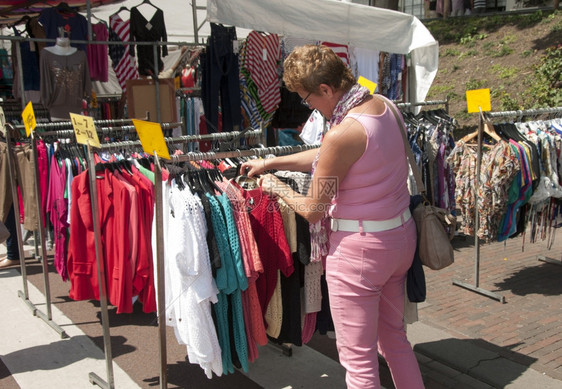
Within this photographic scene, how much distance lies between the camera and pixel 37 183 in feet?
14.1

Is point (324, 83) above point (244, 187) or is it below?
above

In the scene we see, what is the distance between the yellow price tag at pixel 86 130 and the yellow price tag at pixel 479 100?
10.7ft

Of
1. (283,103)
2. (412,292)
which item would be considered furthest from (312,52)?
(283,103)

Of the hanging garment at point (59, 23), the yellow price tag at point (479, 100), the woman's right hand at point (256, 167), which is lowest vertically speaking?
the woman's right hand at point (256, 167)

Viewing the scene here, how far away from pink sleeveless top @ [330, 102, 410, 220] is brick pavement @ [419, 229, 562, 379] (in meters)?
2.05

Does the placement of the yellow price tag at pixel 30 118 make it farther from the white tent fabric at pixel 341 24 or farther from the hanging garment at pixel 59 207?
the white tent fabric at pixel 341 24

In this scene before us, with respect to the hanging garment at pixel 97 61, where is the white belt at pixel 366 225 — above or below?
below

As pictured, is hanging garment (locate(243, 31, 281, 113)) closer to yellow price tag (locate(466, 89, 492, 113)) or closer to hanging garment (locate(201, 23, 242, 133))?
hanging garment (locate(201, 23, 242, 133))

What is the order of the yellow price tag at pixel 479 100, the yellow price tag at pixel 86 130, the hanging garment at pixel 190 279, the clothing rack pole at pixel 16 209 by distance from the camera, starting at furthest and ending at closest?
the yellow price tag at pixel 479 100, the clothing rack pole at pixel 16 209, the yellow price tag at pixel 86 130, the hanging garment at pixel 190 279

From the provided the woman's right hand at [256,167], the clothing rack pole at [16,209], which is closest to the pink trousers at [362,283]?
the woman's right hand at [256,167]

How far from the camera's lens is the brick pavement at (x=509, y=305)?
390 cm

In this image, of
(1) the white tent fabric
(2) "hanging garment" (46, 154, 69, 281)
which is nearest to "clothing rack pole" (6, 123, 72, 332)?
(2) "hanging garment" (46, 154, 69, 281)

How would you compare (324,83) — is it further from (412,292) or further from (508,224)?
(508,224)

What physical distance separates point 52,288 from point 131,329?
1.48 m
